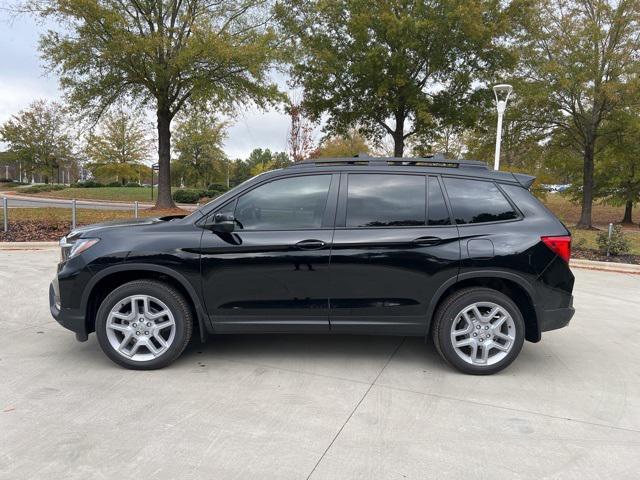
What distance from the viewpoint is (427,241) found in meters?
3.86

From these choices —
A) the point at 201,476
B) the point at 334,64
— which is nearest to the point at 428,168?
the point at 201,476

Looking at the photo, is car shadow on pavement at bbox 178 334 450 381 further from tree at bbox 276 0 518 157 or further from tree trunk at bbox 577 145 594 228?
tree trunk at bbox 577 145 594 228

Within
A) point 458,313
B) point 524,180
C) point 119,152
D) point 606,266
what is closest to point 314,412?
point 458,313

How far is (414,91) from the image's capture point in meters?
18.5

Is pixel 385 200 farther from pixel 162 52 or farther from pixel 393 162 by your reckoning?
pixel 162 52

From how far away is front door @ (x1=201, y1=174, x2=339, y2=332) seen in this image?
3.83 metres

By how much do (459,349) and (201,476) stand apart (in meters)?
2.35

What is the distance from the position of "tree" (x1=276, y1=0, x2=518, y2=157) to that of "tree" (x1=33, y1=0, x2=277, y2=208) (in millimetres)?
2034

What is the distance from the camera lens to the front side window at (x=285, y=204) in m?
3.94

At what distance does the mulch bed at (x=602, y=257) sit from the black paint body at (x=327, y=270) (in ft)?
27.6

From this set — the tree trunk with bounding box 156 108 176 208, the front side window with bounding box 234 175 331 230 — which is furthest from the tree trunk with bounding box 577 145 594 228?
the front side window with bounding box 234 175 331 230

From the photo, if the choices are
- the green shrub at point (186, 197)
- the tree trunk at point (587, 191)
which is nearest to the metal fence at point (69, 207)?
the green shrub at point (186, 197)

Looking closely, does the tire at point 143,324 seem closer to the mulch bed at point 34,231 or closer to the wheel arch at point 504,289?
the wheel arch at point 504,289

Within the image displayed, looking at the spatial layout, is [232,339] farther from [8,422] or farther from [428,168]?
[428,168]
